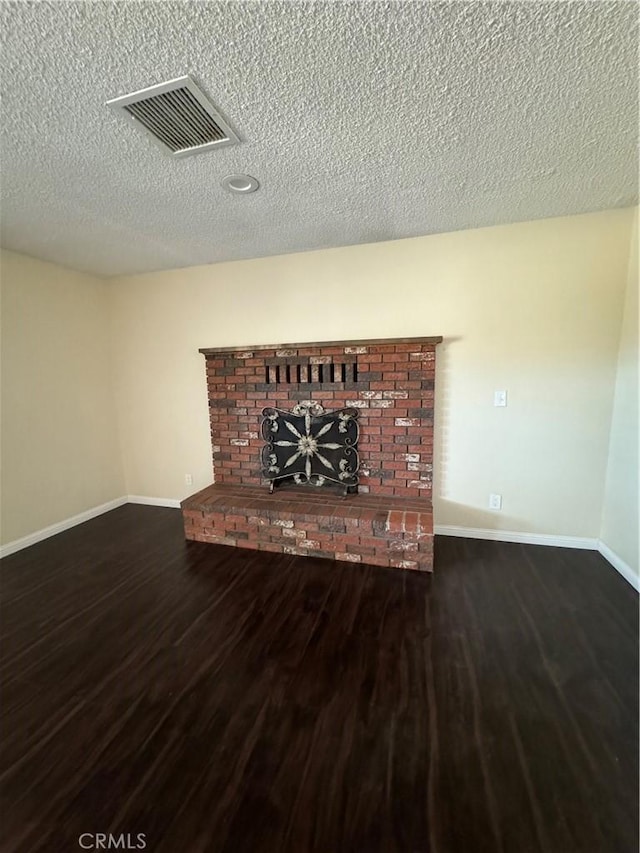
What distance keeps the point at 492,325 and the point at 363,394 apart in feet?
3.62

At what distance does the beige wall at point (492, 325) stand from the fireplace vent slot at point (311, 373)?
0.85 feet

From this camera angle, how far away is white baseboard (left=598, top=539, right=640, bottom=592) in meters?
2.06

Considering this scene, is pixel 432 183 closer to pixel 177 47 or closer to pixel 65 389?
pixel 177 47

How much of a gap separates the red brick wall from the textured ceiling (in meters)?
0.95

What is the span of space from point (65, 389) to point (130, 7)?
2.94 m

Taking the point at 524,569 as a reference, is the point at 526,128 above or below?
above

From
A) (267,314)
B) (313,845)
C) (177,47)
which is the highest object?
(177,47)

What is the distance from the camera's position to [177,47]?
1037 millimetres

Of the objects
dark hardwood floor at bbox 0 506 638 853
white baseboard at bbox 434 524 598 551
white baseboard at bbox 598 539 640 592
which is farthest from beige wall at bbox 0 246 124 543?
white baseboard at bbox 598 539 640 592

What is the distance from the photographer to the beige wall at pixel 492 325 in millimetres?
2301

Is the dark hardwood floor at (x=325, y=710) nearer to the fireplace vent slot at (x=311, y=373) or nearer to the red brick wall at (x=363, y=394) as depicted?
the red brick wall at (x=363, y=394)

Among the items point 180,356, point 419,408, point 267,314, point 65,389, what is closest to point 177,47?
point 267,314

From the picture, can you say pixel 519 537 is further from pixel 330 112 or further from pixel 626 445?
pixel 330 112

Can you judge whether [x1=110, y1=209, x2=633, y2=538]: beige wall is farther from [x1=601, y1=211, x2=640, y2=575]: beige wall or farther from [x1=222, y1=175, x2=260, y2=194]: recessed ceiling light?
[x1=222, y1=175, x2=260, y2=194]: recessed ceiling light
